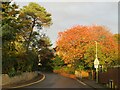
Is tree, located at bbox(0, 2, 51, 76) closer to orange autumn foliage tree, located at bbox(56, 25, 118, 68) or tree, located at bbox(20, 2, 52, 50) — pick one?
tree, located at bbox(20, 2, 52, 50)

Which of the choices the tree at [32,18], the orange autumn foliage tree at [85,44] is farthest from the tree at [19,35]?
the orange autumn foliage tree at [85,44]

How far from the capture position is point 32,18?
57625mm

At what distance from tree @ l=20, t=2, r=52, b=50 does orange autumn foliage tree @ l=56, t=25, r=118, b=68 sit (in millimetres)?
4020

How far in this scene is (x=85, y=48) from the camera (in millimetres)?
52469

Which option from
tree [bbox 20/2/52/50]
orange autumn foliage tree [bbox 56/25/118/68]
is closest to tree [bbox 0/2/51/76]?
tree [bbox 20/2/52/50]

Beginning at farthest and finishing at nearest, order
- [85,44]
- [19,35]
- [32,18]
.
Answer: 1. [32,18]
2. [85,44]
3. [19,35]

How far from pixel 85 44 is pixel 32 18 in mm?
10728

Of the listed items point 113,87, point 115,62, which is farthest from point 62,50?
point 113,87

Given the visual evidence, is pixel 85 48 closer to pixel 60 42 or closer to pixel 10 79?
pixel 60 42

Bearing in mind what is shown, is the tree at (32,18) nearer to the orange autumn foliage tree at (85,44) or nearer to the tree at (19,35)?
the tree at (19,35)

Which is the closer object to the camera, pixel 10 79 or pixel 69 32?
pixel 10 79

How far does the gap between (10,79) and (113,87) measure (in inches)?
480

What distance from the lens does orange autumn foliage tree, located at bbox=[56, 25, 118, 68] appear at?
168 feet

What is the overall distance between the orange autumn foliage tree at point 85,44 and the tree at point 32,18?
4.02 meters
